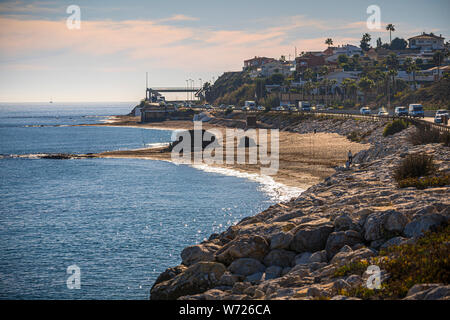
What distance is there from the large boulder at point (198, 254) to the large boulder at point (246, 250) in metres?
0.93

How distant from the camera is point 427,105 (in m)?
90.5

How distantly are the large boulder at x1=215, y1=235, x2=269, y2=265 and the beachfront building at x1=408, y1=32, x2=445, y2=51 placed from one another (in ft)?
524

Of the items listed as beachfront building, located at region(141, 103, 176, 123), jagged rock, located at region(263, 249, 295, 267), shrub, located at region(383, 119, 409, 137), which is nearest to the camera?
jagged rock, located at region(263, 249, 295, 267)

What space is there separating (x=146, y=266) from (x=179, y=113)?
428 ft

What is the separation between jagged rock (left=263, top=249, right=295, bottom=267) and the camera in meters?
15.6

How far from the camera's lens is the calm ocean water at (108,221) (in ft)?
70.5

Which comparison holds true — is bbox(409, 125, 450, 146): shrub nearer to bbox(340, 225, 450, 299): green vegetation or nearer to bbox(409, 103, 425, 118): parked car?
bbox(340, 225, 450, 299): green vegetation

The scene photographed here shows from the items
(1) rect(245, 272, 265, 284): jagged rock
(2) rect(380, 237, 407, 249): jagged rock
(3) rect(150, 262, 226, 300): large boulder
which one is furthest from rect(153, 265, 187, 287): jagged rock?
(2) rect(380, 237, 407, 249): jagged rock

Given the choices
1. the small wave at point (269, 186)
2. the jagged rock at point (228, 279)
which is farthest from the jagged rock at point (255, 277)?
the small wave at point (269, 186)

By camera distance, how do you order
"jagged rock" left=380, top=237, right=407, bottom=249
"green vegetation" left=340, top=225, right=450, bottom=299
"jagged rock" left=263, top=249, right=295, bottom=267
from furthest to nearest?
"jagged rock" left=263, top=249, right=295, bottom=267, "jagged rock" left=380, top=237, right=407, bottom=249, "green vegetation" left=340, top=225, right=450, bottom=299

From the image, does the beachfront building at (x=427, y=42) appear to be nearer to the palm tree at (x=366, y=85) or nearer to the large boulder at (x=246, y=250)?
the palm tree at (x=366, y=85)
